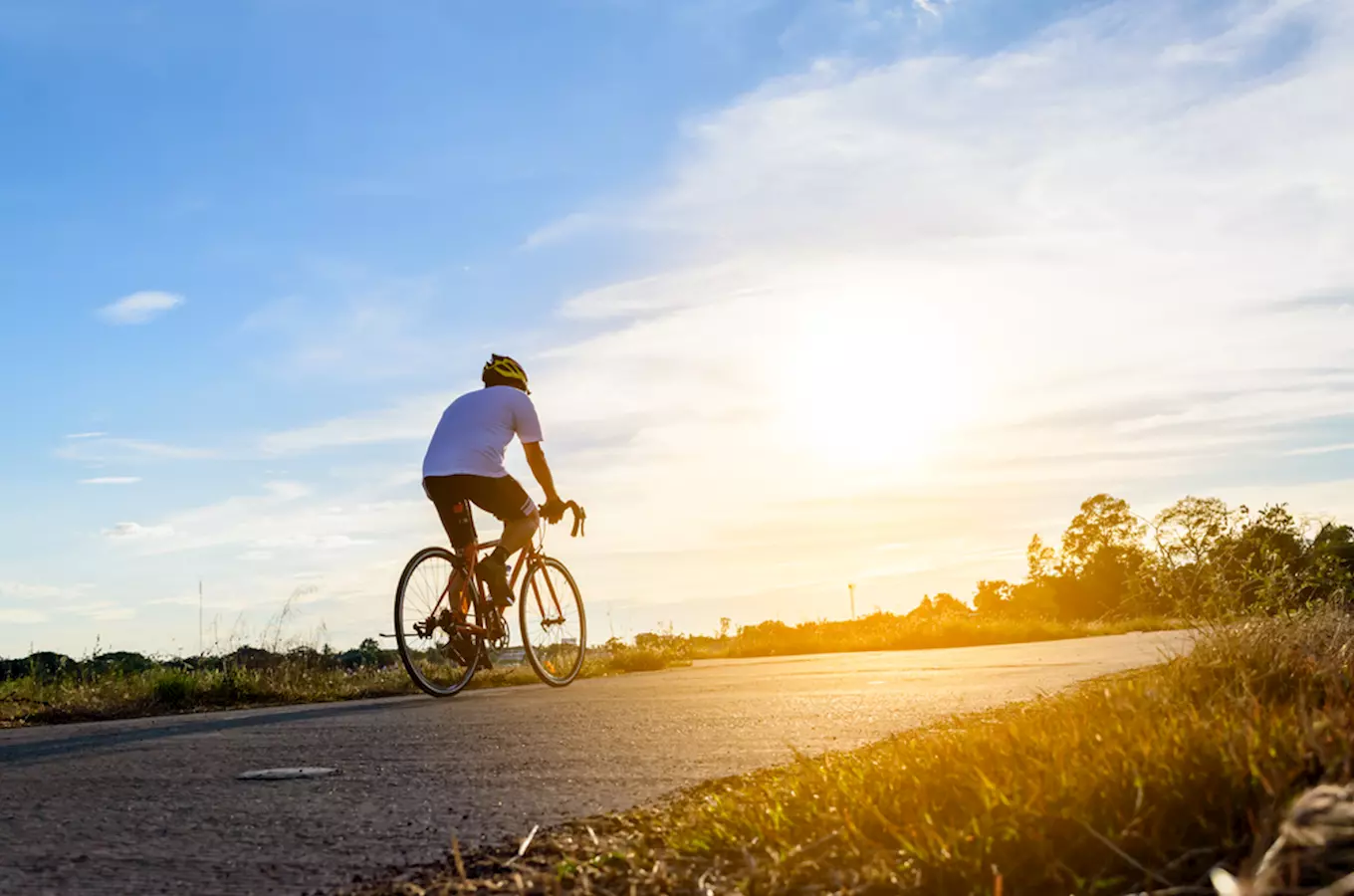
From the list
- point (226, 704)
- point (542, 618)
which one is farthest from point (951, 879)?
point (226, 704)

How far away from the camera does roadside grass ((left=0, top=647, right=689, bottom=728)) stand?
32.1 feet

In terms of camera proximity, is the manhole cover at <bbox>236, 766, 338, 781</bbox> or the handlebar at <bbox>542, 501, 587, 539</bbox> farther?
the handlebar at <bbox>542, 501, 587, 539</bbox>

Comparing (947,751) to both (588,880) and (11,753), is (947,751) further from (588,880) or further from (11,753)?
(11,753)

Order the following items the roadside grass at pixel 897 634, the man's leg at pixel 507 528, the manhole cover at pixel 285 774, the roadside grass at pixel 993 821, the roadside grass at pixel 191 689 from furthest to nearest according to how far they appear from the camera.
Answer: the roadside grass at pixel 897 634 → the roadside grass at pixel 191 689 → the man's leg at pixel 507 528 → the manhole cover at pixel 285 774 → the roadside grass at pixel 993 821

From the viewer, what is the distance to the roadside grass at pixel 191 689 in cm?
980

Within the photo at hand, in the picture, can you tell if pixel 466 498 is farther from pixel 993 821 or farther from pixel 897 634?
pixel 897 634

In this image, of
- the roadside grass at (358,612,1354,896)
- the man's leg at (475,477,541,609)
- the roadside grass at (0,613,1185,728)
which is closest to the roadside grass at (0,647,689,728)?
the roadside grass at (0,613,1185,728)

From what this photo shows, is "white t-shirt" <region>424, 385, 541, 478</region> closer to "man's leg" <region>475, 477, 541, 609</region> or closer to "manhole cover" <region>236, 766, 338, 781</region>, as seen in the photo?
"man's leg" <region>475, 477, 541, 609</region>

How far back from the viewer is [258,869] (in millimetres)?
2924

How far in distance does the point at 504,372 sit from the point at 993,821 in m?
8.00

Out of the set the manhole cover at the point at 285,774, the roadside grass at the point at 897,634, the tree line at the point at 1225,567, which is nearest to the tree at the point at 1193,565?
the tree line at the point at 1225,567

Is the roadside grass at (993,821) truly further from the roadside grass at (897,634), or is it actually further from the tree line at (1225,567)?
the roadside grass at (897,634)

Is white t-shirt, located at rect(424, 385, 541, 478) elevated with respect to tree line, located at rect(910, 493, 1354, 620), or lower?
elevated

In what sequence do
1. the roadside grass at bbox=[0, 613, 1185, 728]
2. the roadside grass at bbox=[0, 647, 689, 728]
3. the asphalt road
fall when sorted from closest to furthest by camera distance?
the asphalt road
the roadside grass at bbox=[0, 647, 689, 728]
the roadside grass at bbox=[0, 613, 1185, 728]
